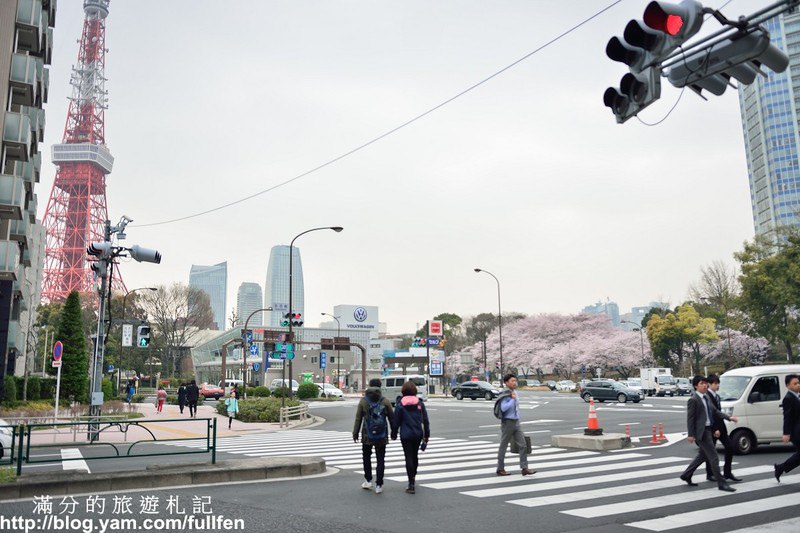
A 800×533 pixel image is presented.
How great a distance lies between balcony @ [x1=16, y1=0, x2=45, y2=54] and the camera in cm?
2891

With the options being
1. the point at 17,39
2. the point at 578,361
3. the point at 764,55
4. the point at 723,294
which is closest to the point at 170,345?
the point at 17,39

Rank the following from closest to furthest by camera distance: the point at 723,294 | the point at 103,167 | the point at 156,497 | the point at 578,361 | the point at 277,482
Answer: the point at 156,497 < the point at 277,482 < the point at 723,294 < the point at 578,361 < the point at 103,167

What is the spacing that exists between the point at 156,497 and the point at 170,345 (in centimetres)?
6101

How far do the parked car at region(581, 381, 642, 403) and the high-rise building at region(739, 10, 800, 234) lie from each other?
107 m

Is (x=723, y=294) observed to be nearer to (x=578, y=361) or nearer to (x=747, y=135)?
(x=578, y=361)

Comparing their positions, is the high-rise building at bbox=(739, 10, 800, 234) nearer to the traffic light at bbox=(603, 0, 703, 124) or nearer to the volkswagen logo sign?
the volkswagen logo sign

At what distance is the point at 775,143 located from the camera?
133375 mm

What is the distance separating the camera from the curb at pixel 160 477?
888 cm

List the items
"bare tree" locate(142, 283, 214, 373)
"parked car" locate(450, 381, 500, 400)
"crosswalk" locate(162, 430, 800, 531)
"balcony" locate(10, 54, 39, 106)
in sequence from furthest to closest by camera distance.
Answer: "bare tree" locate(142, 283, 214, 373)
"parked car" locate(450, 381, 500, 400)
"balcony" locate(10, 54, 39, 106)
"crosswalk" locate(162, 430, 800, 531)

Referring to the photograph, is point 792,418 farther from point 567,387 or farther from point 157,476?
point 567,387

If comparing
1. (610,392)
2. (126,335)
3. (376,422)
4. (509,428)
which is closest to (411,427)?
(376,422)

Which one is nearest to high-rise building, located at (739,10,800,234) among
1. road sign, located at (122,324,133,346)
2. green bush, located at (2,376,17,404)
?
road sign, located at (122,324,133,346)

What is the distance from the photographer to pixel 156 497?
8703mm

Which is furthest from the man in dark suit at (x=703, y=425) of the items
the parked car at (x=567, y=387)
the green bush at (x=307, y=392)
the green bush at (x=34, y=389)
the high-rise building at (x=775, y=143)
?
the high-rise building at (x=775, y=143)
